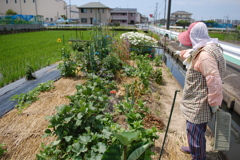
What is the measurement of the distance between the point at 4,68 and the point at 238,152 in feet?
20.3

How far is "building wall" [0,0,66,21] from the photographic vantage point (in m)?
40.8

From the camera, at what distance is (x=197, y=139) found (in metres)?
2.02

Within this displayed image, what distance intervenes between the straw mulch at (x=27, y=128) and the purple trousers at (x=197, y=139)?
1700 mm

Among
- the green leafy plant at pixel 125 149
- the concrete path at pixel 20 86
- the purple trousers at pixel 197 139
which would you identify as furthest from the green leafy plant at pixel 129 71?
the green leafy plant at pixel 125 149

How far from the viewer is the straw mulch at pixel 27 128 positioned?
7.29 ft

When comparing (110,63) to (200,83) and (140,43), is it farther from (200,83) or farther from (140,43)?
(140,43)

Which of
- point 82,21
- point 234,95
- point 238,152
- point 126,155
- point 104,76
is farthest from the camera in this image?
point 82,21

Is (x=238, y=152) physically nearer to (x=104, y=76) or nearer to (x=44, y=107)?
(x=104, y=76)

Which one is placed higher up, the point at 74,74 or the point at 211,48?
the point at 211,48

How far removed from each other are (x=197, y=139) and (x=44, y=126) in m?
2.03

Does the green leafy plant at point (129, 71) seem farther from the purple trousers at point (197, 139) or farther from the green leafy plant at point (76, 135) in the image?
the purple trousers at point (197, 139)

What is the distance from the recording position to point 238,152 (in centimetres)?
288

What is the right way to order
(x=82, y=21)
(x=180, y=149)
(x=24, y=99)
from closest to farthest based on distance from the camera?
(x=180, y=149) < (x=24, y=99) < (x=82, y=21)

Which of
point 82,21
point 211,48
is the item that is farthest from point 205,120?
point 82,21
